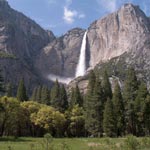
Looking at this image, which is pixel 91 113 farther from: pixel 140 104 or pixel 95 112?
pixel 140 104

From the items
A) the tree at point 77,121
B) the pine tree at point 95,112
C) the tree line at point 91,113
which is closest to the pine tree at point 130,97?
the tree line at point 91,113

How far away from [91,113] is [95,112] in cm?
91

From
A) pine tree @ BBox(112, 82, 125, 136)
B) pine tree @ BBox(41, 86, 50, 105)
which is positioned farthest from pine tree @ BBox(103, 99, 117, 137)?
pine tree @ BBox(41, 86, 50, 105)

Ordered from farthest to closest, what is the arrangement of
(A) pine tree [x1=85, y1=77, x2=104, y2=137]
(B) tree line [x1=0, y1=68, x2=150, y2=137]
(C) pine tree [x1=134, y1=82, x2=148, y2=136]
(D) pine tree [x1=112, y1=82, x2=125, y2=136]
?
(A) pine tree [x1=85, y1=77, x2=104, y2=137] < (D) pine tree [x1=112, y1=82, x2=125, y2=136] < (C) pine tree [x1=134, y1=82, x2=148, y2=136] < (B) tree line [x1=0, y1=68, x2=150, y2=137]

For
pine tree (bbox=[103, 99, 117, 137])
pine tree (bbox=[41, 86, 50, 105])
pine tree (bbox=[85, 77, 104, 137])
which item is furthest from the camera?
pine tree (bbox=[41, 86, 50, 105])

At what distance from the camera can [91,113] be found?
79875 millimetres

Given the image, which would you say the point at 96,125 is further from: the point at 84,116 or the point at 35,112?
the point at 35,112

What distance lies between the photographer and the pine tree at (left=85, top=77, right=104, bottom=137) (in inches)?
3073

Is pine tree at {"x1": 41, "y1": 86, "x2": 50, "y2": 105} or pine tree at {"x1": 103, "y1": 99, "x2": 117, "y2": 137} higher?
pine tree at {"x1": 41, "y1": 86, "x2": 50, "y2": 105}

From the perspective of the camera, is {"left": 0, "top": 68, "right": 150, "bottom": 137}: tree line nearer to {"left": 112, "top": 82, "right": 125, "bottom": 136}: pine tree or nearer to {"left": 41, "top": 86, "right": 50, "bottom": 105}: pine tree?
{"left": 112, "top": 82, "right": 125, "bottom": 136}: pine tree

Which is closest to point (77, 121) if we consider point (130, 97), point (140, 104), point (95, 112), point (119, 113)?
point (95, 112)

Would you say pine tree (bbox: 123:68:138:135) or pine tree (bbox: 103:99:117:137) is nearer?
pine tree (bbox: 103:99:117:137)

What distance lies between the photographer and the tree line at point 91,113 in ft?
237

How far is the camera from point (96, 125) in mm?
78188
